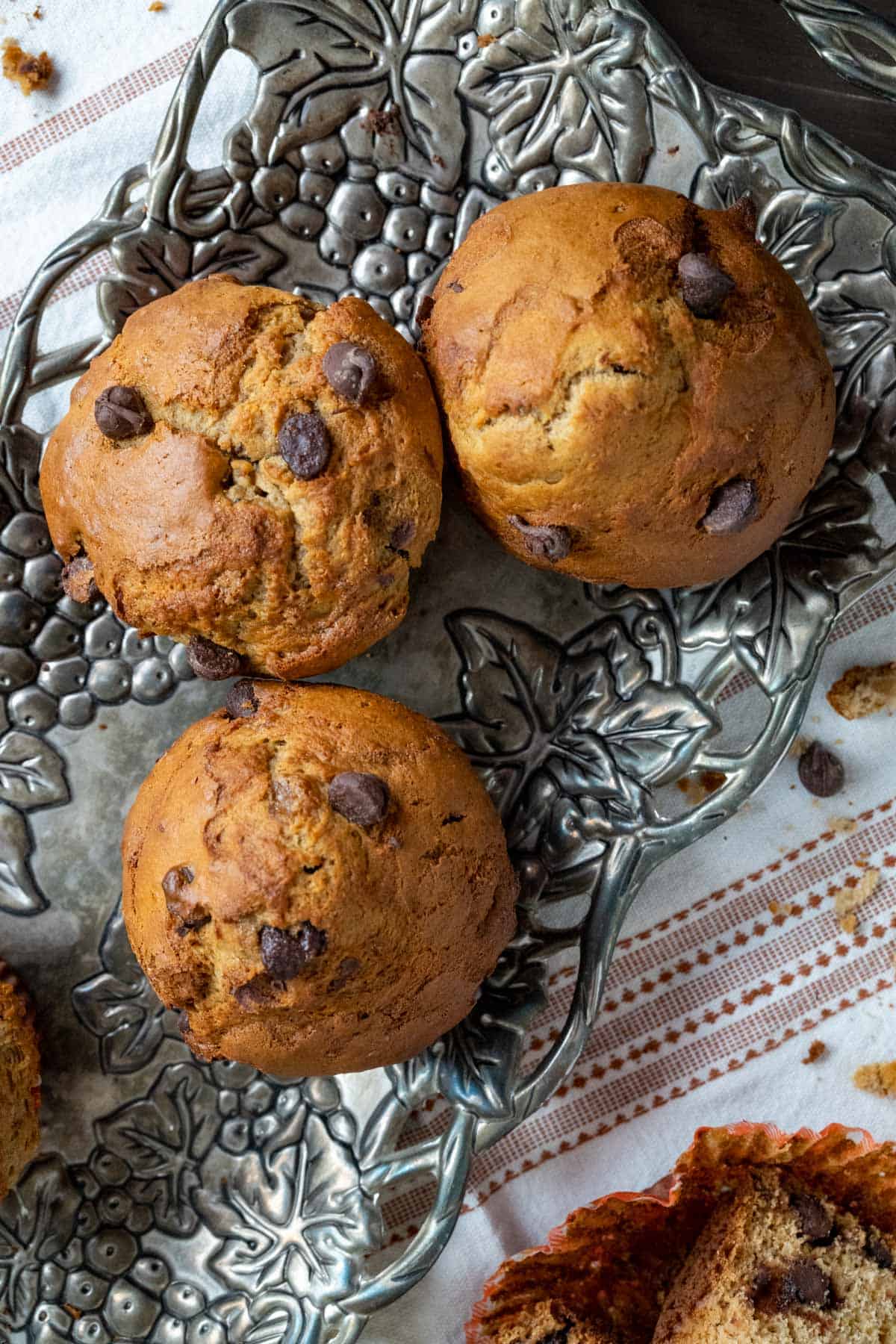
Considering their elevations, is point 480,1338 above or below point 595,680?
below

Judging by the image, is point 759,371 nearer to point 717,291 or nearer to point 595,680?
point 717,291

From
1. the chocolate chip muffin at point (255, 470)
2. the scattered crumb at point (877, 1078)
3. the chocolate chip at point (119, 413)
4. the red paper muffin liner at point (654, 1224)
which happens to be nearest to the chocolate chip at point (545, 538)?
the chocolate chip muffin at point (255, 470)

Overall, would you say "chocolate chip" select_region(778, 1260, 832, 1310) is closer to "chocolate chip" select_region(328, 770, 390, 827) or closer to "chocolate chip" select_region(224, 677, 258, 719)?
"chocolate chip" select_region(328, 770, 390, 827)

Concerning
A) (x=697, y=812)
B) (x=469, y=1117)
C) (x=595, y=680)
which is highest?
(x=595, y=680)

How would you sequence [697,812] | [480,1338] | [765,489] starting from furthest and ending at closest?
[480,1338] < [697,812] < [765,489]

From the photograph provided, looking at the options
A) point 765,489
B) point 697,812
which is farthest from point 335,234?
point 697,812

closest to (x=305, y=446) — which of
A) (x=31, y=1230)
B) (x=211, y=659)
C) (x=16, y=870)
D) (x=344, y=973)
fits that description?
(x=211, y=659)

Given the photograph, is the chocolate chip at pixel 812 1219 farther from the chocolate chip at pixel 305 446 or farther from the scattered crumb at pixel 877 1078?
the chocolate chip at pixel 305 446

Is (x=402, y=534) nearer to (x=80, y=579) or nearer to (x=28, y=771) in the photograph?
(x=80, y=579)
